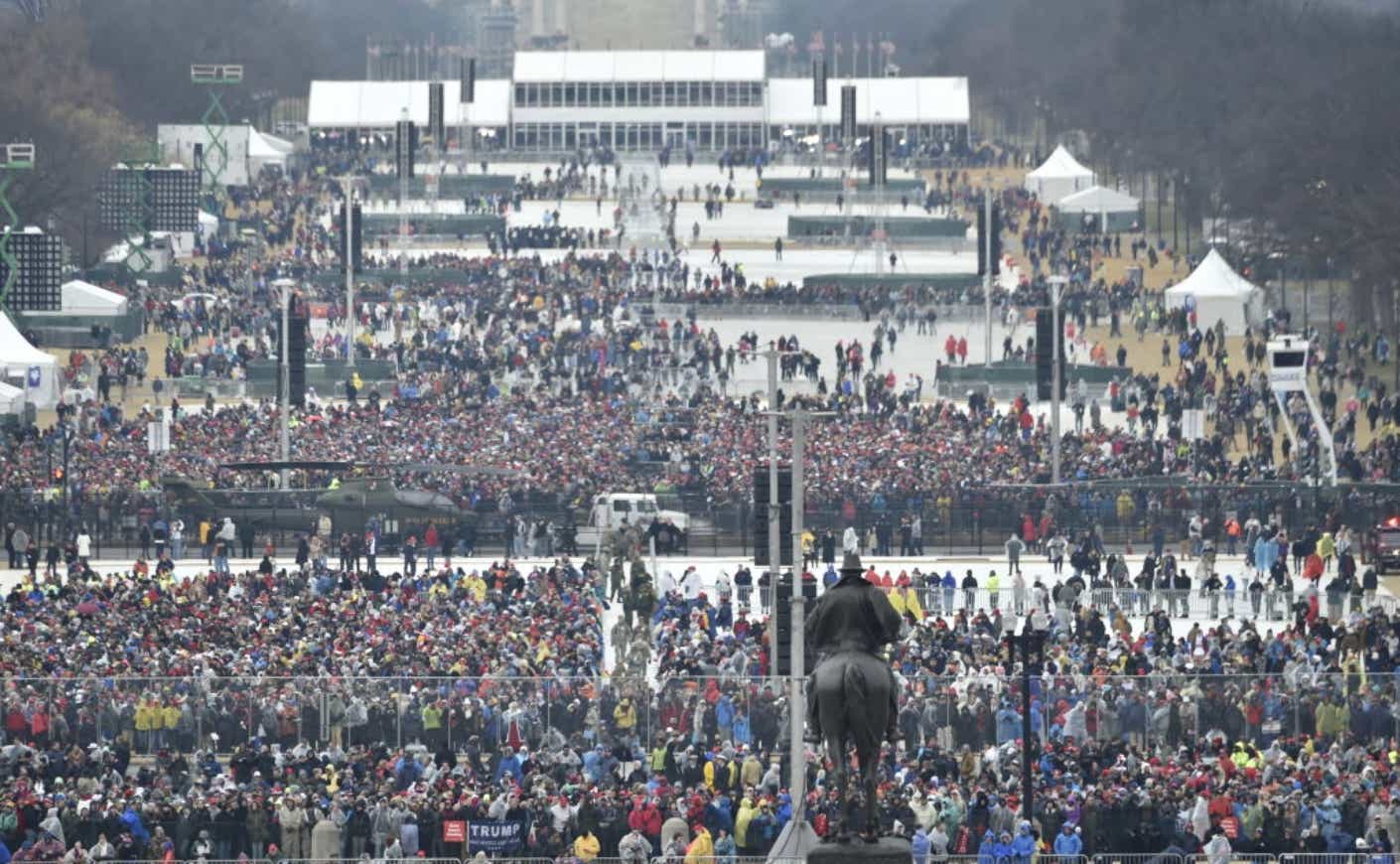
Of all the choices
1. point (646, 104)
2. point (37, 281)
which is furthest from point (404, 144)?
point (646, 104)

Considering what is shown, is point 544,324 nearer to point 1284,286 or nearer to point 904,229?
point 1284,286

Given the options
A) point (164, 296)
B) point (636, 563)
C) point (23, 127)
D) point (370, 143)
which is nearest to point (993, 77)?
point (370, 143)

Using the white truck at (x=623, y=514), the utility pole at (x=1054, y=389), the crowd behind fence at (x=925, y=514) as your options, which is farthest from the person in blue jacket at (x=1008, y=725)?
the utility pole at (x=1054, y=389)

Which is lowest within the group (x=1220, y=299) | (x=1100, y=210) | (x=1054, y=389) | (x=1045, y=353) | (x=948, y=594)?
(x=948, y=594)

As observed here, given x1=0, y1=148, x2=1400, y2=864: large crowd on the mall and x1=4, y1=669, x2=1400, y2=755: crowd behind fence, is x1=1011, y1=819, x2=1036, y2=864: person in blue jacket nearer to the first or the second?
x1=0, y1=148, x2=1400, y2=864: large crowd on the mall

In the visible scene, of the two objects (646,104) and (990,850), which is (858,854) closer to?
(990,850)

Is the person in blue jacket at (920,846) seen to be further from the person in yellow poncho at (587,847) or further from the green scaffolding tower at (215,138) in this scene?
the green scaffolding tower at (215,138)
